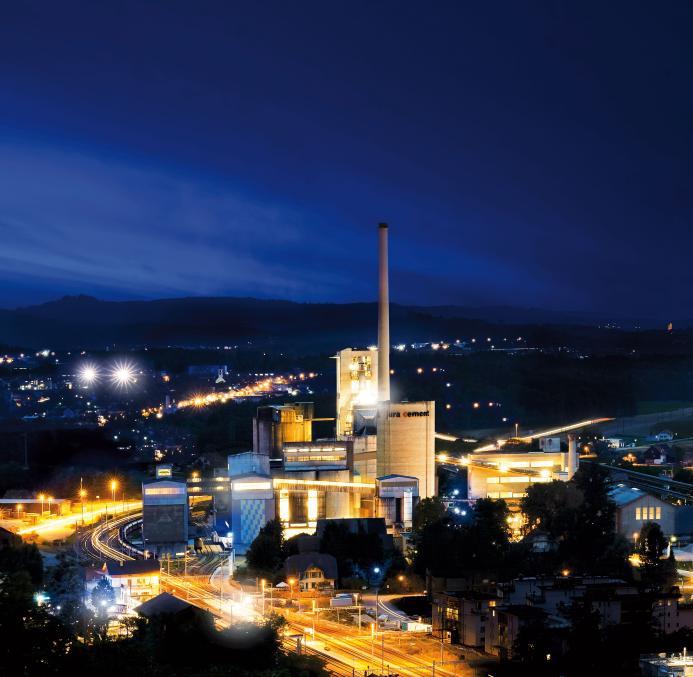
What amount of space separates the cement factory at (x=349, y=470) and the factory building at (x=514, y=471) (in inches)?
0.8

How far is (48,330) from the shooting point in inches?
4114

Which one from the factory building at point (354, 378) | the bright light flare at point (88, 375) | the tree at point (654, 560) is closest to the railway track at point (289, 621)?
the tree at point (654, 560)

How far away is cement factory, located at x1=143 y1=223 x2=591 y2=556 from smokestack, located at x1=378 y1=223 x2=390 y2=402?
22 millimetres

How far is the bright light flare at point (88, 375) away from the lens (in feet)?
204

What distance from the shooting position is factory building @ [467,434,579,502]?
74.4 ft

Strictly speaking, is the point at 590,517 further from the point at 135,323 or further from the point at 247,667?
the point at 135,323

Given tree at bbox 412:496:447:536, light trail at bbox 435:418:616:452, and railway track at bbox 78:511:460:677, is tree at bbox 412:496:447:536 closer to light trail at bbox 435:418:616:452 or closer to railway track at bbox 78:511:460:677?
railway track at bbox 78:511:460:677

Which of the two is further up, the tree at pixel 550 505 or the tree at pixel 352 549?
the tree at pixel 550 505

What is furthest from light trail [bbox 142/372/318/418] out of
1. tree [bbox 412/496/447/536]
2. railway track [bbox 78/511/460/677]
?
tree [bbox 412/496/447/536]

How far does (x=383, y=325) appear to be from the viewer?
25.0m

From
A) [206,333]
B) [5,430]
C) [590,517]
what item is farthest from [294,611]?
[206,333]

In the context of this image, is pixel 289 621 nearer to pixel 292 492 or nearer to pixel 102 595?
pixel 102 595

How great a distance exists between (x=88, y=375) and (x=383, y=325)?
138 ft

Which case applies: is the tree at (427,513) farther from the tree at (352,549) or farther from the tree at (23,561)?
the tree at (23,561)
